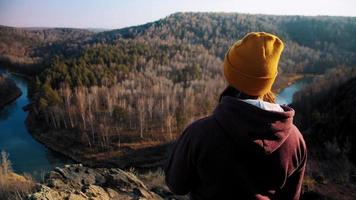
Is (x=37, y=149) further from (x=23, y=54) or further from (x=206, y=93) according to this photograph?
(x=23, y=54)

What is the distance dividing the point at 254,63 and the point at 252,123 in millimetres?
281

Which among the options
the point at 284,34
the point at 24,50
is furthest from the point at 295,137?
the point at 284,34

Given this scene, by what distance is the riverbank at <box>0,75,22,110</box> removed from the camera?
3959cm

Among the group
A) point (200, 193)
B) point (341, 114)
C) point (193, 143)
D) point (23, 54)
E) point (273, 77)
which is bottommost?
point (23, 54)

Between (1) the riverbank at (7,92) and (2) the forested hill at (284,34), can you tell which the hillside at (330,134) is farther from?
(2) the forested hill at (284,34)

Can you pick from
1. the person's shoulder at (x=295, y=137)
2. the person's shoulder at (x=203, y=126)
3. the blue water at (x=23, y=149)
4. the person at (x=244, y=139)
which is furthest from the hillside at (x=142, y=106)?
the person's shoulder at (x=203, y=126)

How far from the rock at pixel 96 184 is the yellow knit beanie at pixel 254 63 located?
4.21 m

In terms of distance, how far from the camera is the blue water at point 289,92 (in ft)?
140

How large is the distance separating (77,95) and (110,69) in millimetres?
11224

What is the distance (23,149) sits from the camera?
2653 centimetres

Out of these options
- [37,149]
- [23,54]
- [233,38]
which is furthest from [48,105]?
[233,38]

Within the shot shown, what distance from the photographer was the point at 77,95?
32375mm

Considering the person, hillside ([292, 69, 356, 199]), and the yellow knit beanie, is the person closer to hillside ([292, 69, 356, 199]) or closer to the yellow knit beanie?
the yellow knit beanie

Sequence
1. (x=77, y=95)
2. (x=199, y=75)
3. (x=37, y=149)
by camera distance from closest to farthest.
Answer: (x=37, y=149) → (x=77, y=95) → (x=199, y=75)
